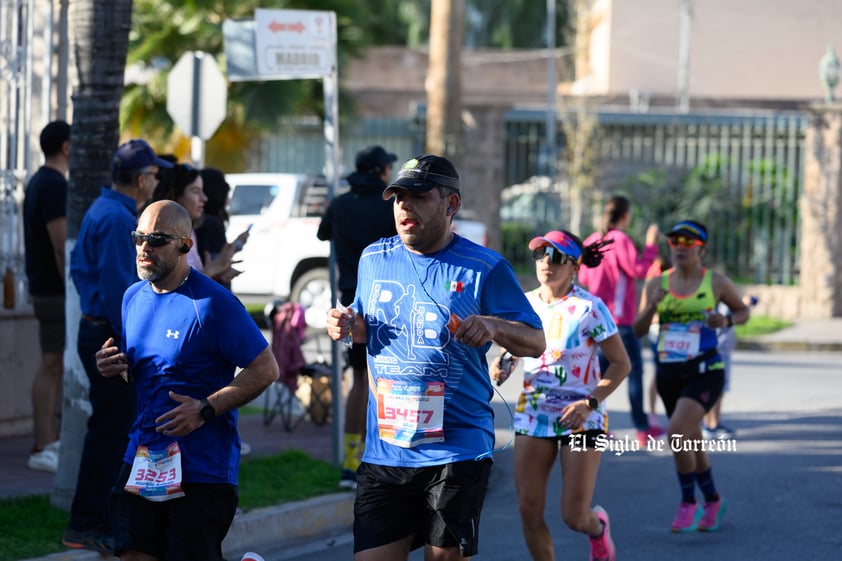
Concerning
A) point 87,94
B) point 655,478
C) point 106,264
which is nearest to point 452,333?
point 106,264

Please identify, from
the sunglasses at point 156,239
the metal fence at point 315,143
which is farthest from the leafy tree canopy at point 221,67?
the sunglasses at point 156,239

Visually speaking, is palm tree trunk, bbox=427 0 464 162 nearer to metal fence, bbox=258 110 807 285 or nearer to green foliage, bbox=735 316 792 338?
metal fence, bbox=258 110 807 285

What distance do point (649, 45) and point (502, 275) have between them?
35218mm

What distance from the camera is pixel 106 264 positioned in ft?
21.5

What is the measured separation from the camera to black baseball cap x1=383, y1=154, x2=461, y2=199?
15.4 feet

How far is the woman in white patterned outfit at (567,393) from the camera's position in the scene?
651cm

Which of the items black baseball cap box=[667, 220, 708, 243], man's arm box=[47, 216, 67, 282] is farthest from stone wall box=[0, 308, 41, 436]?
black baseball cap box=[667, 220, 708, 243]

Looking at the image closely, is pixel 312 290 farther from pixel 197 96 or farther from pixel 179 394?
pixel 179 394

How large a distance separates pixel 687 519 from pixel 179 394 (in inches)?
168

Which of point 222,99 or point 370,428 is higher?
point 222,99

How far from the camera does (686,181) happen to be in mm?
24234

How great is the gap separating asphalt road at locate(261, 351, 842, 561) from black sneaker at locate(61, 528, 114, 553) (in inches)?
41.8

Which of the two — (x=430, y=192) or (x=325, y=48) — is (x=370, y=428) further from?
(x=325, y=48)

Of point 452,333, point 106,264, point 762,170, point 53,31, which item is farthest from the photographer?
point 762,170
